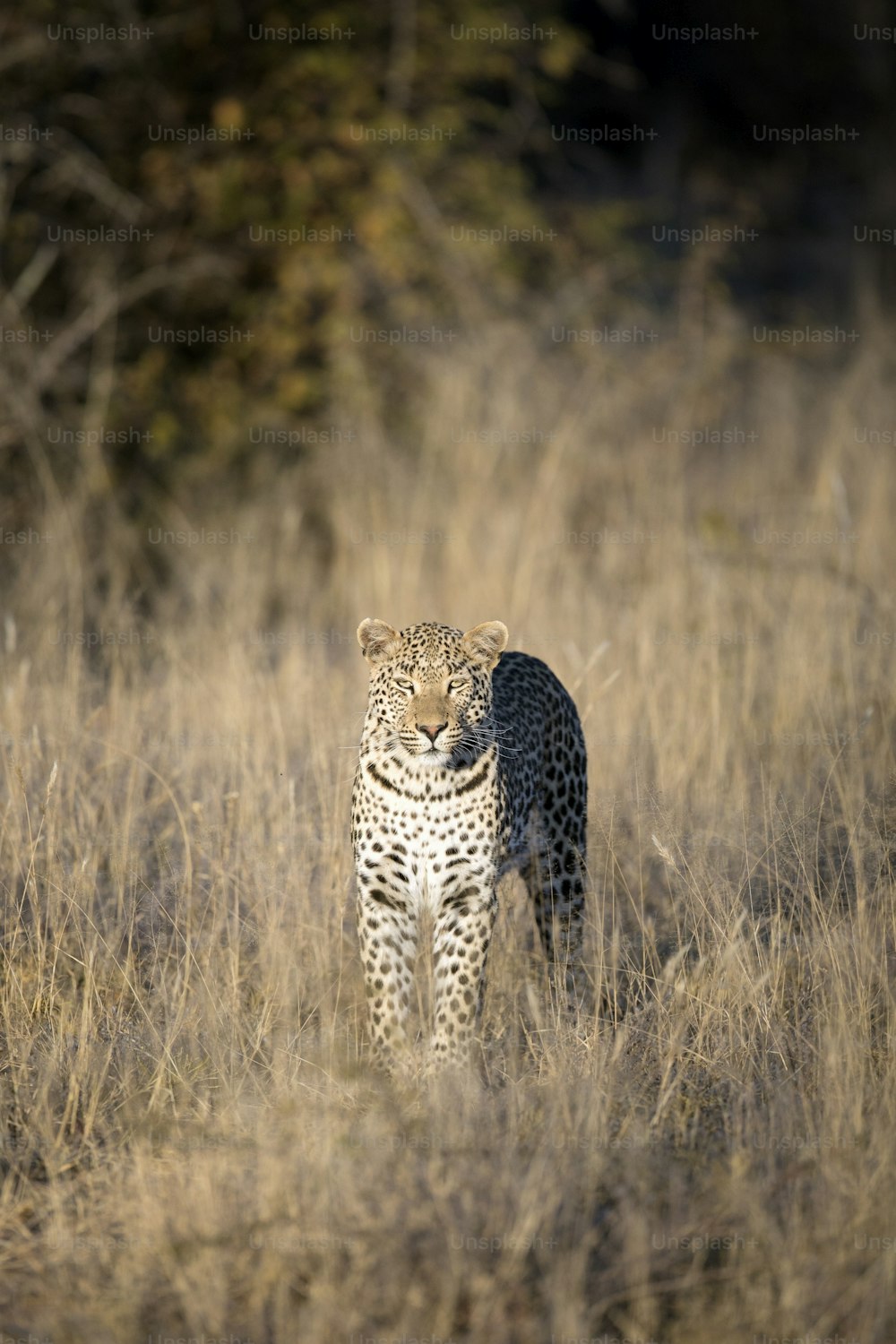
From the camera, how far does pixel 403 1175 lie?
12.1 feet

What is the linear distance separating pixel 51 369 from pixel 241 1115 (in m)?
6.34

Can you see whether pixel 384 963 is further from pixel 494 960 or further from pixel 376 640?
pixel 376 640

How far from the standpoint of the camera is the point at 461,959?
475 centimetres

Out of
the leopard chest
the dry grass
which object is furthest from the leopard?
the dry grass

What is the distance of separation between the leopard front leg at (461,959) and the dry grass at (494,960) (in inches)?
5.9

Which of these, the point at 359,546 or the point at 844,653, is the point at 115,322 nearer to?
the point at 359,546

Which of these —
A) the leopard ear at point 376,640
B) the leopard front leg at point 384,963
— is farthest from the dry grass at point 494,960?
the leopard ear at point 376,640

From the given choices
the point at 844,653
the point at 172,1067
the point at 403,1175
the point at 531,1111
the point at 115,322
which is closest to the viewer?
the point at 403,1175

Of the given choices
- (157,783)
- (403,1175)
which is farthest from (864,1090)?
(157,783)

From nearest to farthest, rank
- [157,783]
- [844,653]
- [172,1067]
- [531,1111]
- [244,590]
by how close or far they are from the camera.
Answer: [531,1111] → [172,1067] → [157,783] → [844,653] → [244,590]

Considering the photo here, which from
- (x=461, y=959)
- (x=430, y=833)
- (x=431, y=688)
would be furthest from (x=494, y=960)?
(x=431, y=688)

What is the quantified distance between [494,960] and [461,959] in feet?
1.98

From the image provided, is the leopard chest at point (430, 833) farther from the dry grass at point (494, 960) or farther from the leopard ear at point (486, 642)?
the dry grass at point (494, 960)

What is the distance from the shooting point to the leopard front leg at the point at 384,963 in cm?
480
